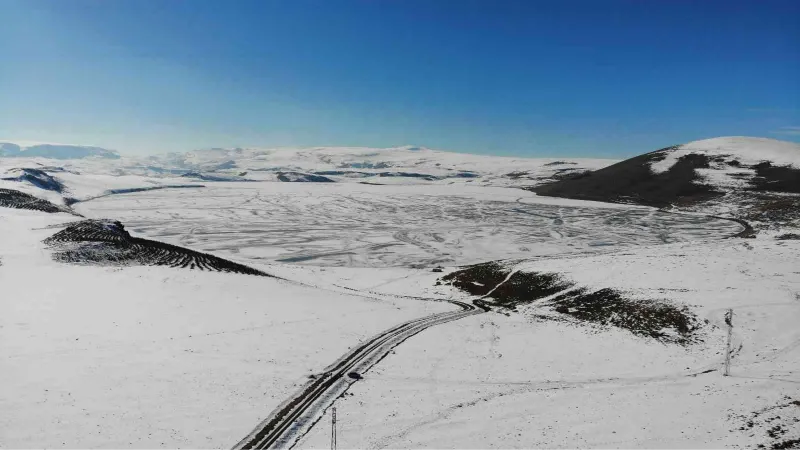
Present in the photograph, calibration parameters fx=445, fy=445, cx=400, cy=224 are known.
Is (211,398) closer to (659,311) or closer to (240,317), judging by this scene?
(240,317)

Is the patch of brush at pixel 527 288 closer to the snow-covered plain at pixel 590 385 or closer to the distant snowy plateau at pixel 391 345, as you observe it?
the distant snowy plateau at pixel 391 345

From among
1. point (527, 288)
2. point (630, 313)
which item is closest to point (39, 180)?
point (527, 288)

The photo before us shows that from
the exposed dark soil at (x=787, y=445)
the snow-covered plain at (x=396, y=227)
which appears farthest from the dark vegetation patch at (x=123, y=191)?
the exposed dark soil at (x=787, y=445)

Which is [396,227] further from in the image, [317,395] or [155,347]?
[317,395]

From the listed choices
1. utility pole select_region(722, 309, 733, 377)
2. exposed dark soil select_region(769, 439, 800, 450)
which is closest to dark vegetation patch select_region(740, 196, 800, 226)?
utility pole select_region(722, 309, 733, 377)

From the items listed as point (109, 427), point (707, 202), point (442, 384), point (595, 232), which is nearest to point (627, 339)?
point (442, 384)

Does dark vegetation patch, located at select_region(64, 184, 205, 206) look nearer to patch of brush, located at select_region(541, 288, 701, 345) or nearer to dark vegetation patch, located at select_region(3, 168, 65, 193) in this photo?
dark vegetation patch, located at select_region(3, 168, 65, 193)
